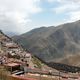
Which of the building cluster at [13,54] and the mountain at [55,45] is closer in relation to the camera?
the building cluster at [13,54]

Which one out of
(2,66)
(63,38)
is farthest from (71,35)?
(2,66)

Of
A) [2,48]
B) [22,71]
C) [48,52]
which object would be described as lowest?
[22,71]

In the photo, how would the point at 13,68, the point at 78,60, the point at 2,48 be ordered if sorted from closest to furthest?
1. the point at 13,68
2. the point at 2,48
3. the point at 78,60

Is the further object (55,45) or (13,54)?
(55,45)

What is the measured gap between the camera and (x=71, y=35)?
197 meters

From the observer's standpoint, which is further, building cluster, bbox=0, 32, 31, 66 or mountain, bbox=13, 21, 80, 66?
mountain, bbox=13, 21, 80, 66

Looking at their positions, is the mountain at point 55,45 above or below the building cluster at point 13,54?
above

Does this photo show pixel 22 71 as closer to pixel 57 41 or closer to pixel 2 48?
pixel 2 48

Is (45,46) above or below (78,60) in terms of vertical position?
above

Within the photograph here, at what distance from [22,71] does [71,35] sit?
170 m

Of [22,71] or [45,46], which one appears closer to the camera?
[22,71]

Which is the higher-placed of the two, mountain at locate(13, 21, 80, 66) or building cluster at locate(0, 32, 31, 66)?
mountain at locate(13, 21, 80, 66)

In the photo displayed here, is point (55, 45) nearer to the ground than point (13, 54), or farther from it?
farther from it

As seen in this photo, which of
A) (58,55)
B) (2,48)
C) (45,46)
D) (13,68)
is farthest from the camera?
(45,46)
